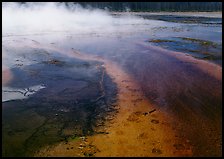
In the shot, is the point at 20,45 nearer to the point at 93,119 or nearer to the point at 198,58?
the point at 198,58

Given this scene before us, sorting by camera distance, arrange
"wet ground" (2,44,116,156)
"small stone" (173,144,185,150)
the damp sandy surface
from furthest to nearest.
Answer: "wet ground" (2,44,116,156)
"small stone" (173,144,185,150)
the damp sandy surface

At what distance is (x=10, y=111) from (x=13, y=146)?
1.64m

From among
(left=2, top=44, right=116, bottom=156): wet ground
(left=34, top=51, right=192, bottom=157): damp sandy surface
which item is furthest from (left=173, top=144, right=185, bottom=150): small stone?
(left=2, top=44, right=116, bottom=156): wet ground

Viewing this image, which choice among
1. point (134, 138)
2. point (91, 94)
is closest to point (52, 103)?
point (91, 94)

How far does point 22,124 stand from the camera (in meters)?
6.18

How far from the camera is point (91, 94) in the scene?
7996mm

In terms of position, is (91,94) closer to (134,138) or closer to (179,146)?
(134,138)

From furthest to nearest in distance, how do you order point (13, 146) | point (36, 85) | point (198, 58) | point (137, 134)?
1. point (198, 58)
2. point (36, 85)
3. point (137, 134)
4. point (13, 146)

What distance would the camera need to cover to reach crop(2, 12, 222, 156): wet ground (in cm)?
572

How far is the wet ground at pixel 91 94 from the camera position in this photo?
572 cm

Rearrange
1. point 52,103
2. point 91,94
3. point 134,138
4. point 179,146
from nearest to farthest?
point 179,146, point 134,138, point 52,103, point 91,94

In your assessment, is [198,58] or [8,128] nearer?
[8,128]

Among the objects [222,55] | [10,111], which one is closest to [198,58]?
[222,55]

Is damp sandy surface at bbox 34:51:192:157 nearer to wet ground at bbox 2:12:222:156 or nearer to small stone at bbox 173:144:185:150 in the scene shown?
small stone at bbox 173:144:185:150
